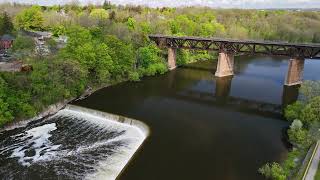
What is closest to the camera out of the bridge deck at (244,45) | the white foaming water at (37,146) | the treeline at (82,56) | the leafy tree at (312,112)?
the white foaming water at (37,146)

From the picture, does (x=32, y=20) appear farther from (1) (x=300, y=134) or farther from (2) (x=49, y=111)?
(1) (x=300, y=134)

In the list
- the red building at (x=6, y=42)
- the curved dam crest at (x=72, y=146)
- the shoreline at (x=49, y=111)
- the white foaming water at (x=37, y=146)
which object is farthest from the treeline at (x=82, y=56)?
the red building at (x=6, y=42)

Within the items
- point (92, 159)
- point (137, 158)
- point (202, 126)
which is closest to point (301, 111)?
point (202, 126)

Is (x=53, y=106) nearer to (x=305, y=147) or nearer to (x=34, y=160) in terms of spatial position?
(x=34, y=160)

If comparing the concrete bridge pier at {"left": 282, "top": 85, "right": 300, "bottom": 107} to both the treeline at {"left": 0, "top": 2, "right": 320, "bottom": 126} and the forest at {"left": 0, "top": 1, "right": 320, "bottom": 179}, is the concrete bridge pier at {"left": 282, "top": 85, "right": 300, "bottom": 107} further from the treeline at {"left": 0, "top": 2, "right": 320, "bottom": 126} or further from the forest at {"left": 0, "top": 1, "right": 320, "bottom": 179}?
the treeline at {"left": 0, "top": 2, "right": 320, "bottom": 126}

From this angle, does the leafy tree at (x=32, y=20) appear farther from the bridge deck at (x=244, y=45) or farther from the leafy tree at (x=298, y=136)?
the leafy tree at (x=298, y=136)

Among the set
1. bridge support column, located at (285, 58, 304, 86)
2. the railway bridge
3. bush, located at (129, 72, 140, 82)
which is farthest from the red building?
bridge support column, located at (285, 58, 304, 86)
